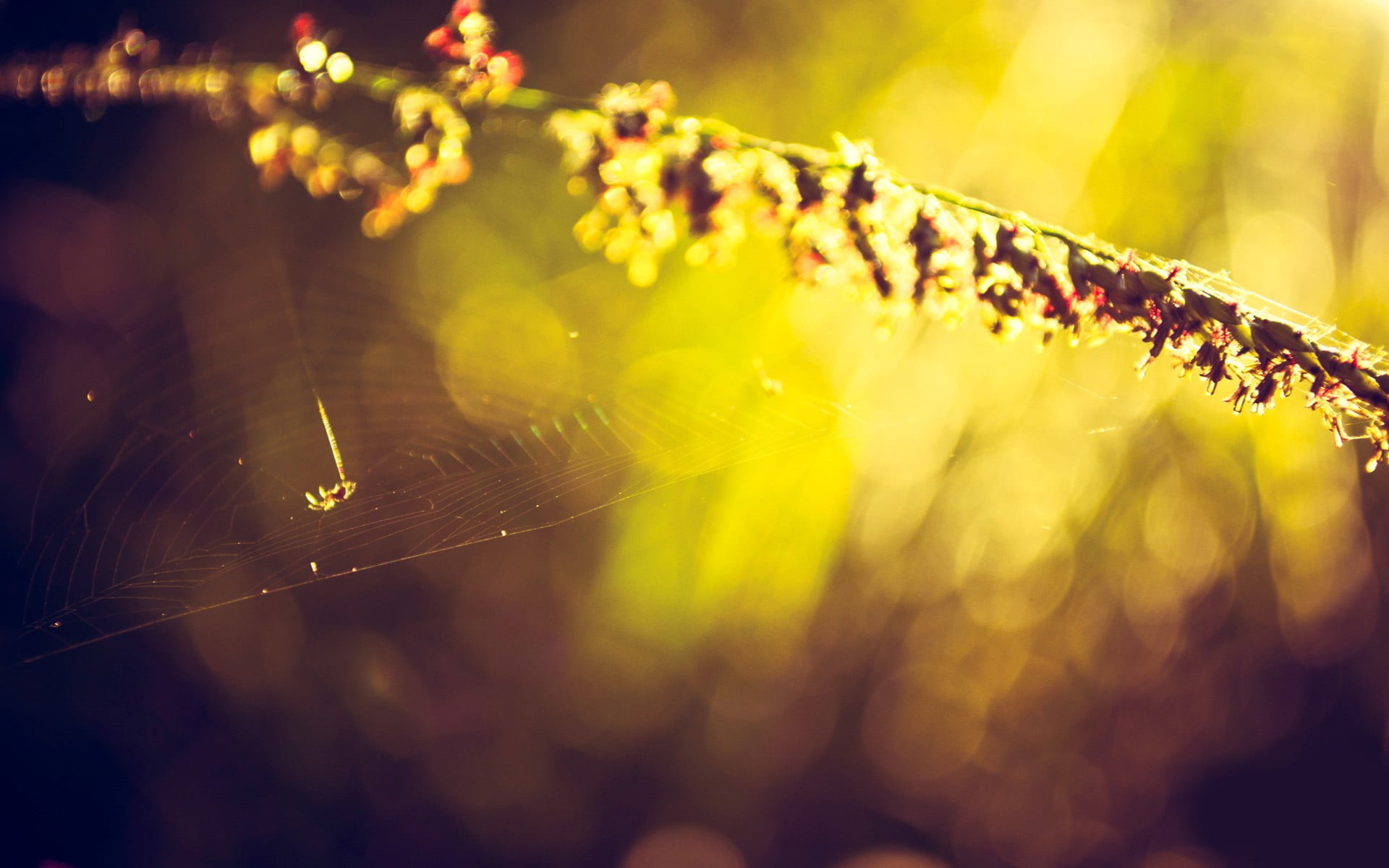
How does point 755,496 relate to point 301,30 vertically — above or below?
above

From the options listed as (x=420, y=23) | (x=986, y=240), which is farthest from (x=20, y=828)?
(x=986, y=240)

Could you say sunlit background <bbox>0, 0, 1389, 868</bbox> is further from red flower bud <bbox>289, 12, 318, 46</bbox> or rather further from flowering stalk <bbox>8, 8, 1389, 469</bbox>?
red flower bud <bbox>289, 12, 318, 46</bbox>

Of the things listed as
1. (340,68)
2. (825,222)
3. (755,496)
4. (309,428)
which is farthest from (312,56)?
Answer: (755,496)

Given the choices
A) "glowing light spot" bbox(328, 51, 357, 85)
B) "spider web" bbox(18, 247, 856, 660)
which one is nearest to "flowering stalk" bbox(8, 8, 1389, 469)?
"glowing light spot" bbox(328, 51, 357, 85)

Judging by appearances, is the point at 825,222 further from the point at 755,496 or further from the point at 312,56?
the point at 755,496

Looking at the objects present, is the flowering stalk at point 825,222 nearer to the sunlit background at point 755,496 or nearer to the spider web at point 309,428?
the spider web at point 309,428

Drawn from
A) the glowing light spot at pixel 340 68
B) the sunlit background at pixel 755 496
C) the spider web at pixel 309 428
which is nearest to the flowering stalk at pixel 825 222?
the glowing light spot at pixel 340 68
